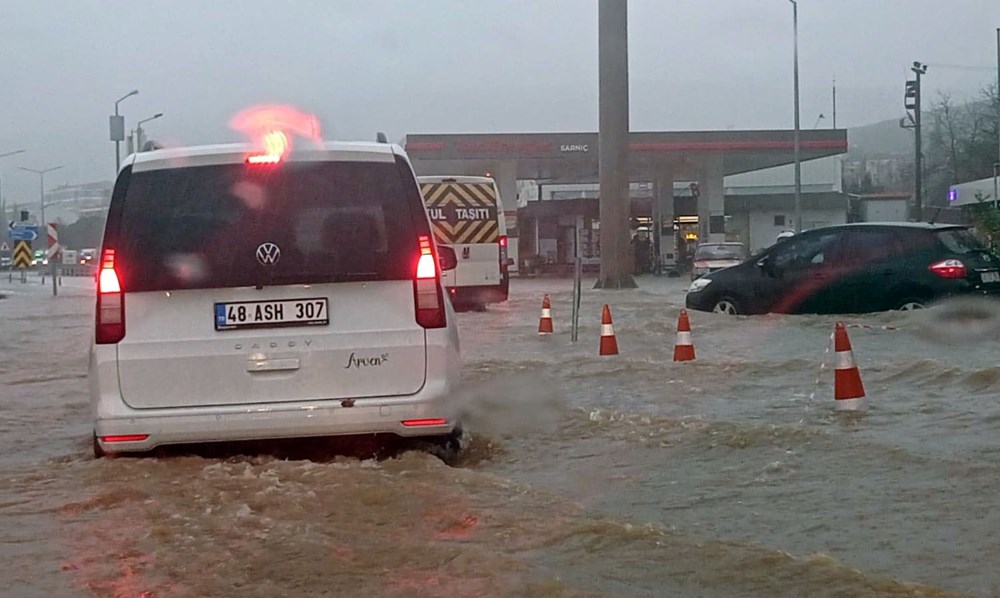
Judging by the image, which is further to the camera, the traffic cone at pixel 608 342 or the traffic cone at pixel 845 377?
the traffic cone at pixel 608 342

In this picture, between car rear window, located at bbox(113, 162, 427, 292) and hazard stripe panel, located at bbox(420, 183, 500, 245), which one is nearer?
car rear window, located at bbox(113, 162, 427, 292)

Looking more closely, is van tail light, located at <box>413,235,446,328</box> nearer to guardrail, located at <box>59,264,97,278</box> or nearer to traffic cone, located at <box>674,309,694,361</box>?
traffic cone, located at <box>674,309,694,361</box>

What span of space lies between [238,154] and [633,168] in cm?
4763

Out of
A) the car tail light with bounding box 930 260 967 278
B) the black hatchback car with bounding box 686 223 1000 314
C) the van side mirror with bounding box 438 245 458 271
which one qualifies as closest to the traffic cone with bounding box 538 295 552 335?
the black hatchback car with bounding box 686 223 1000 314

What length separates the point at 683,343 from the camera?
487 inches

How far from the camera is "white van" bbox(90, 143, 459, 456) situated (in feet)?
19.9

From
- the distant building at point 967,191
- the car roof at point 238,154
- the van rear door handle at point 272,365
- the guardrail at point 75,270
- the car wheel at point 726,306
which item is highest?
the distant building at point 967,191

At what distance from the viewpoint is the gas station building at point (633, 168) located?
4625 cm

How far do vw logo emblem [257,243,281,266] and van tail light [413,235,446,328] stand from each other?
66cm

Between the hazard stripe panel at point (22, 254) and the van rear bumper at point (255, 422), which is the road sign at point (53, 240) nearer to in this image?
the hazard stripe panel at point (22, 254)

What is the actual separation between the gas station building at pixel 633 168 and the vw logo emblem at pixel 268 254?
117ft

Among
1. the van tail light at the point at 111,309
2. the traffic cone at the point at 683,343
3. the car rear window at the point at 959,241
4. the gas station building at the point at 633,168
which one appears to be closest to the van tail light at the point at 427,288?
the van tail light at the point at 111,309

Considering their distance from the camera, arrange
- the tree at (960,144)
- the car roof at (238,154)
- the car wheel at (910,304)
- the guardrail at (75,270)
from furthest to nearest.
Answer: the guardrail at (75,270) < the tree at (960,144) < the car wheel at (910,304) < the car roof at (238,154)

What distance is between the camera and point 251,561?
4988 mm
